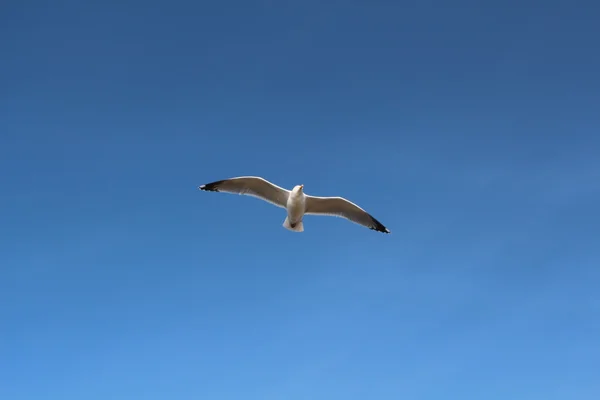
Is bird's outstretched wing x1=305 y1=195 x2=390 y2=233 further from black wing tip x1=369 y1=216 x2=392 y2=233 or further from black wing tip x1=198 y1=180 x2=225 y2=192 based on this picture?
black wing tip x1=198 y1=180 x2=225 y2=192

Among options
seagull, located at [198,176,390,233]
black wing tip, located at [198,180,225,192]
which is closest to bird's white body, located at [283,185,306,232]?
seagull, located at [198,176,390,233]

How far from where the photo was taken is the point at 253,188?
25.7 m

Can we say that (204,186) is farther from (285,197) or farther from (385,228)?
(385,228)

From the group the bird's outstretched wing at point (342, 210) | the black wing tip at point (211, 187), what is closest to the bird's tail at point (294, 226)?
the bird's outstretched wing at point (342, 210)

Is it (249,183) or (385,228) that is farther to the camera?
(385,228)

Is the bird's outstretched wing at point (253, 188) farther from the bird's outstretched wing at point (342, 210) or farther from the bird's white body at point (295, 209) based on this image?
the bird's outstretched wing at point (342, 210)

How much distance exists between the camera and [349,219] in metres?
27.1

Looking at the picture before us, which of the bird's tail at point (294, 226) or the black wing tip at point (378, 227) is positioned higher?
the black wing tip at point (378, 227)

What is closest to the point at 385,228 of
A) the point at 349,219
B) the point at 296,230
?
the point at 349,219

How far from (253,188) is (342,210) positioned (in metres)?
3.52

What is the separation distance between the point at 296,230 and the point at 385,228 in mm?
3886

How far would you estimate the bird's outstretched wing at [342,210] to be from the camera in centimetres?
2608

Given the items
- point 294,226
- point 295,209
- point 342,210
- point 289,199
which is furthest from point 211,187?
point 342,210

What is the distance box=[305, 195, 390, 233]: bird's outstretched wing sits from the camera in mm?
26078
